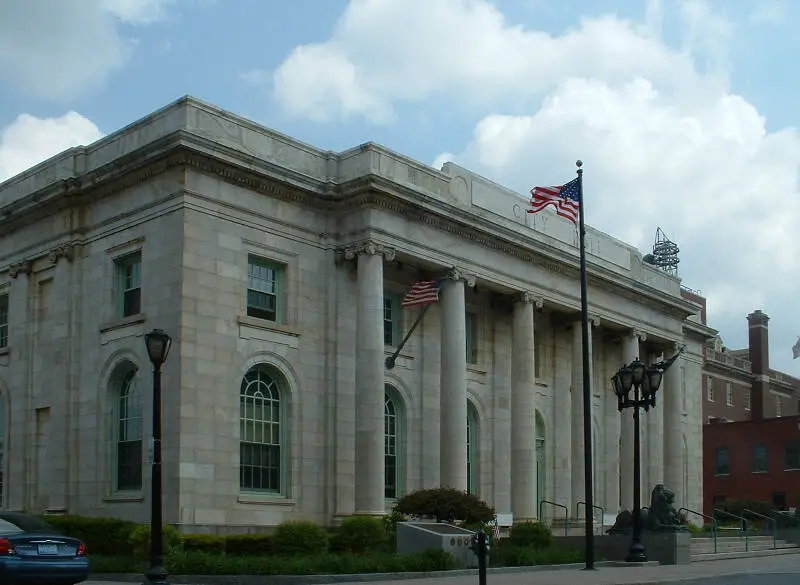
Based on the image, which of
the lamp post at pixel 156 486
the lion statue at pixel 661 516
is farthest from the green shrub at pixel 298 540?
the lion statue at pixel 661 516

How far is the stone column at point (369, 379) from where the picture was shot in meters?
34.5

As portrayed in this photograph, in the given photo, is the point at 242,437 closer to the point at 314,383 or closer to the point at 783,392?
the point at 314,383

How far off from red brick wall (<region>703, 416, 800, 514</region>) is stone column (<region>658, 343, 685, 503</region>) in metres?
26.1

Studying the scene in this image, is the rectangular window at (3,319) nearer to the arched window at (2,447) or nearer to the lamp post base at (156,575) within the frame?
the arched window at (2,447)

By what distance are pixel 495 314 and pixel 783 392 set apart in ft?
218

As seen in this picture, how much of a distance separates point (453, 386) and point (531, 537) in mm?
5846

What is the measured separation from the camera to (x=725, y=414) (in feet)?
299

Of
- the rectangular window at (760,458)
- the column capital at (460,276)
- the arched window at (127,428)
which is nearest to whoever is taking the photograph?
the arched window at (127,428)

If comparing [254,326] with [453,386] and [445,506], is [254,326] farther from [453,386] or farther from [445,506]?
[453,386]

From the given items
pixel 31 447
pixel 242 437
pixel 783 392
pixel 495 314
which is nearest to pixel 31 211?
pixel 31 447

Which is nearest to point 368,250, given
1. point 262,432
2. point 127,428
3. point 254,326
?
point 254,326

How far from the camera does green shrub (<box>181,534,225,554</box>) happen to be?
94.6 feet

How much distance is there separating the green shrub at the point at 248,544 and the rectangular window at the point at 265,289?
24.4 ft

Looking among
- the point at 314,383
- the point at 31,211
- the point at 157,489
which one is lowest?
the point at 157,489
